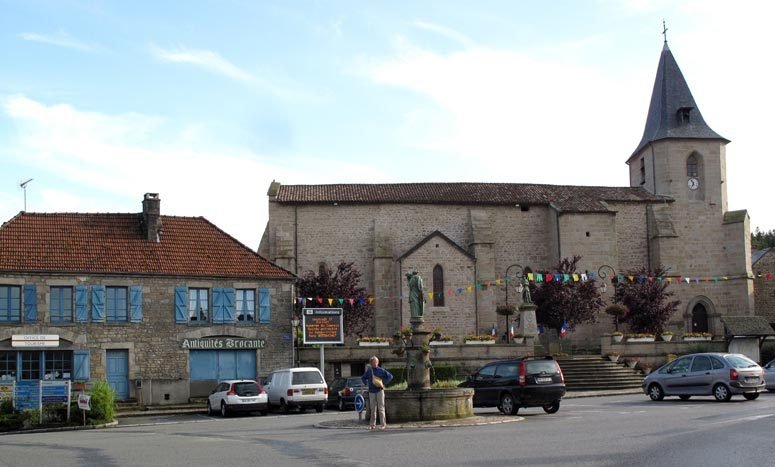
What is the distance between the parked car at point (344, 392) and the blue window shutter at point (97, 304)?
28.1 ft

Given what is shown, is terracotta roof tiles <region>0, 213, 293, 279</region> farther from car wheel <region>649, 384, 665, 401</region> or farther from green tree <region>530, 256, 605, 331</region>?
car wheel <region>649, 384, 665, 401</region>

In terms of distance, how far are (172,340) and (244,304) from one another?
298 cm

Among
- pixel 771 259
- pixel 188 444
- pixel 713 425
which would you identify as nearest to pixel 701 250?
pixel 771 259

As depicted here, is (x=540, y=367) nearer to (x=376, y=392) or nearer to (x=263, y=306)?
(x=376, y=392)

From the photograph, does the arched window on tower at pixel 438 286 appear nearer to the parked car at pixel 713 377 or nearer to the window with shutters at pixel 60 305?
the window with shutters at pixel 60 305

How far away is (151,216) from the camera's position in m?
Answer: 32.7

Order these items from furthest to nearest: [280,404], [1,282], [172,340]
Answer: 1. [172,340]
2. [1,282]
3. [280,404]

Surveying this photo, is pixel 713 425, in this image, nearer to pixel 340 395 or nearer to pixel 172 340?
pixel 340 395

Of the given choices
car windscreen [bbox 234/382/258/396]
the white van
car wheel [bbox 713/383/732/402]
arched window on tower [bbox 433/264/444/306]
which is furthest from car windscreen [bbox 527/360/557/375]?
arched window on tower [bbox 433/264/444/306]

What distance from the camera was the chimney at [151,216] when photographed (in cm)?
3266

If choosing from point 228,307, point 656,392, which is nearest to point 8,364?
point 228,307

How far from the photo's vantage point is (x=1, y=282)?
29078mm

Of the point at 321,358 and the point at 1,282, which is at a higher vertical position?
the point at 1,282

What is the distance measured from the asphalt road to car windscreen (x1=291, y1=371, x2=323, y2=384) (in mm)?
5092
